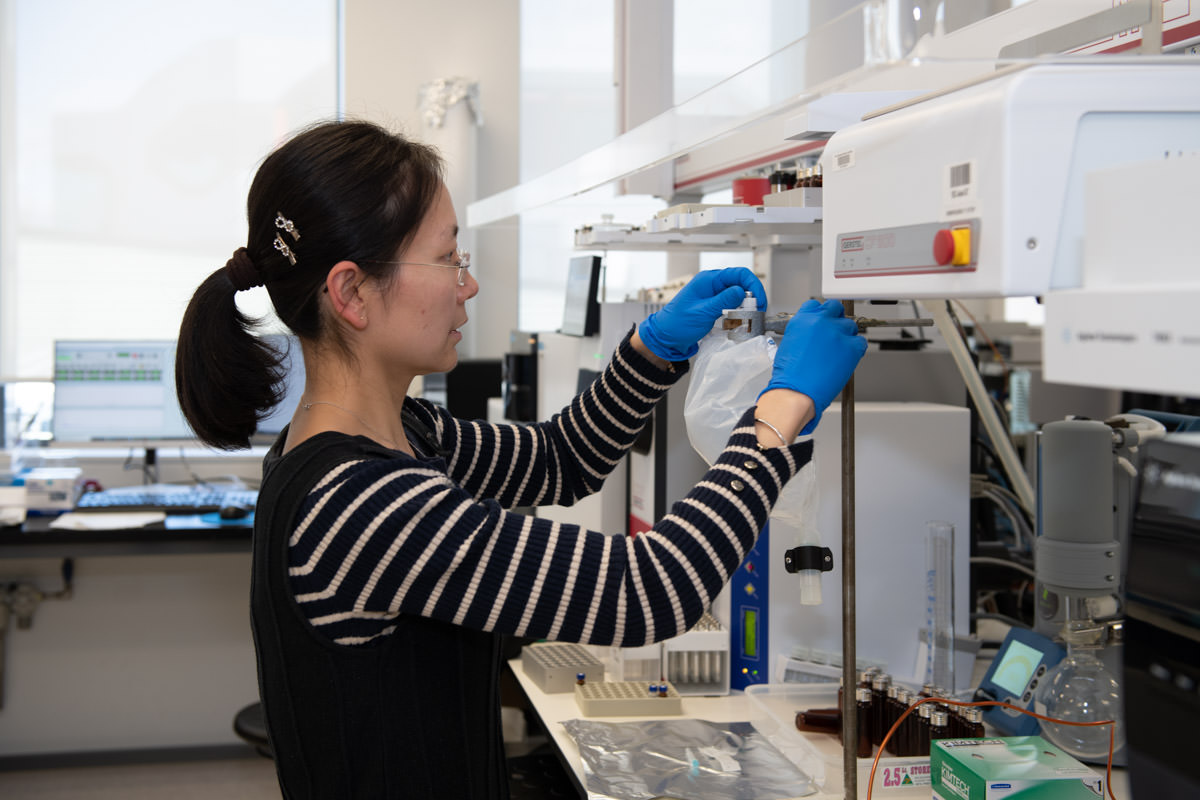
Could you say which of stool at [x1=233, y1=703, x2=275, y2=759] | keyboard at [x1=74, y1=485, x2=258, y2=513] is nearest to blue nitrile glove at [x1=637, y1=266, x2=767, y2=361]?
stool at [x1=233, y1=703, x2=275, y2=759]

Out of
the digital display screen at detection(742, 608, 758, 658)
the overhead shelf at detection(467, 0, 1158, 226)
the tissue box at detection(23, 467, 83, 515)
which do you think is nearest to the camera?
the overhead shelf at detection(467, 0, 1158, 226)

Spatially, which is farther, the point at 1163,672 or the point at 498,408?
the point at 498,408

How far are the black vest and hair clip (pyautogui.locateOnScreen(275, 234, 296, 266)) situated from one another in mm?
203

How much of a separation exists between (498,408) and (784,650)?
1.56 metres

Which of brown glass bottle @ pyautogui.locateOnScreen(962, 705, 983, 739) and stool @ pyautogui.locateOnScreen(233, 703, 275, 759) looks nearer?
brown glass bottle @ pyautogui.locateOnScreen(962, 705, 983, 739)

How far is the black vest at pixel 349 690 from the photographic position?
3.47ft

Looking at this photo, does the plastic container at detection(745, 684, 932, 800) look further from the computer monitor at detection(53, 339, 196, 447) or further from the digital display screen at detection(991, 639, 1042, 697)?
the computer monitor at detection(53, 339, 196, 447)

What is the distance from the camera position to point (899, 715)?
56.7 inches

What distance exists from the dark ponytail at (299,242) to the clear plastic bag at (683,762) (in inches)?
26.2

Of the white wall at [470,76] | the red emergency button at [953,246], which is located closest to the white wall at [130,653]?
the white wall at [470,76]

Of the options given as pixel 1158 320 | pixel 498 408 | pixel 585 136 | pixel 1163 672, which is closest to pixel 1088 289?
pixel 1158 320

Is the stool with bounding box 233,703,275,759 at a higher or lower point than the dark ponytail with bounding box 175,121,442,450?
lower

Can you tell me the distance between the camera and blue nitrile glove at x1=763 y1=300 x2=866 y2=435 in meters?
1.08

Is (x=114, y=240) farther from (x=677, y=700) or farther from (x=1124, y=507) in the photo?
(x=1124, y=507)
